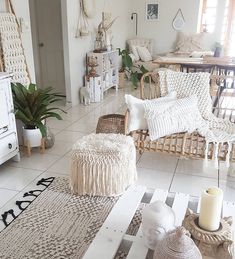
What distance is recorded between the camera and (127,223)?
159cm

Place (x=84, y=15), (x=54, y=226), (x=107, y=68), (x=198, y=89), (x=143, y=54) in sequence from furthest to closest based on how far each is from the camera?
(x=143, y=54) < (x=107, y=68) < (x=84, y=15) < (x=198, y=89) < (x=54, y=226)

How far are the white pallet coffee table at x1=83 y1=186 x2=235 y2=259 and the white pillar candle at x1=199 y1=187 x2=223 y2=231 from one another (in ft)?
0.98

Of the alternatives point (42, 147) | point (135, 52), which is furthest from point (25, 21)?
point (135, 52)

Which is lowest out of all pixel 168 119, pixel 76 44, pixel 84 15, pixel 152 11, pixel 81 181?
pixel 81 181

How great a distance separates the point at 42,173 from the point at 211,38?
572cm

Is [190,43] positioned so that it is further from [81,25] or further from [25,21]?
[25,21]

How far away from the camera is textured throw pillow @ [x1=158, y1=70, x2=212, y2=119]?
2.81m

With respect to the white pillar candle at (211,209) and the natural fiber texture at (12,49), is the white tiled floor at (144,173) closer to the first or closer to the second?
the natural fiber texture at (12,49)

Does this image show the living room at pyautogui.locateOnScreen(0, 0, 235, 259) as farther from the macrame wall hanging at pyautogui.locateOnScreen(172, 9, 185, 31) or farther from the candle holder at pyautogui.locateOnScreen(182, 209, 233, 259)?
the macrame wall hanging at pyautogui.locateOnScreen(172, 9, 185, 31)

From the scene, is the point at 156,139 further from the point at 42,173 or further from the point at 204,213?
the point at 204,213

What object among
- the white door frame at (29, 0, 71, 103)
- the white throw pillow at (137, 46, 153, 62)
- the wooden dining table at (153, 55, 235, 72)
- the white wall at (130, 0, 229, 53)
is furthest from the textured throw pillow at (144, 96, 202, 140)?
the white wall at (130, 0, 229, 53)

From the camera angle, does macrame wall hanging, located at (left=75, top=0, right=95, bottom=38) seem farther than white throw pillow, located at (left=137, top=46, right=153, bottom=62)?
No

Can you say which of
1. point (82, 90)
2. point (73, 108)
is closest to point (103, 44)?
point (82, 90)

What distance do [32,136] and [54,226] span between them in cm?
123
